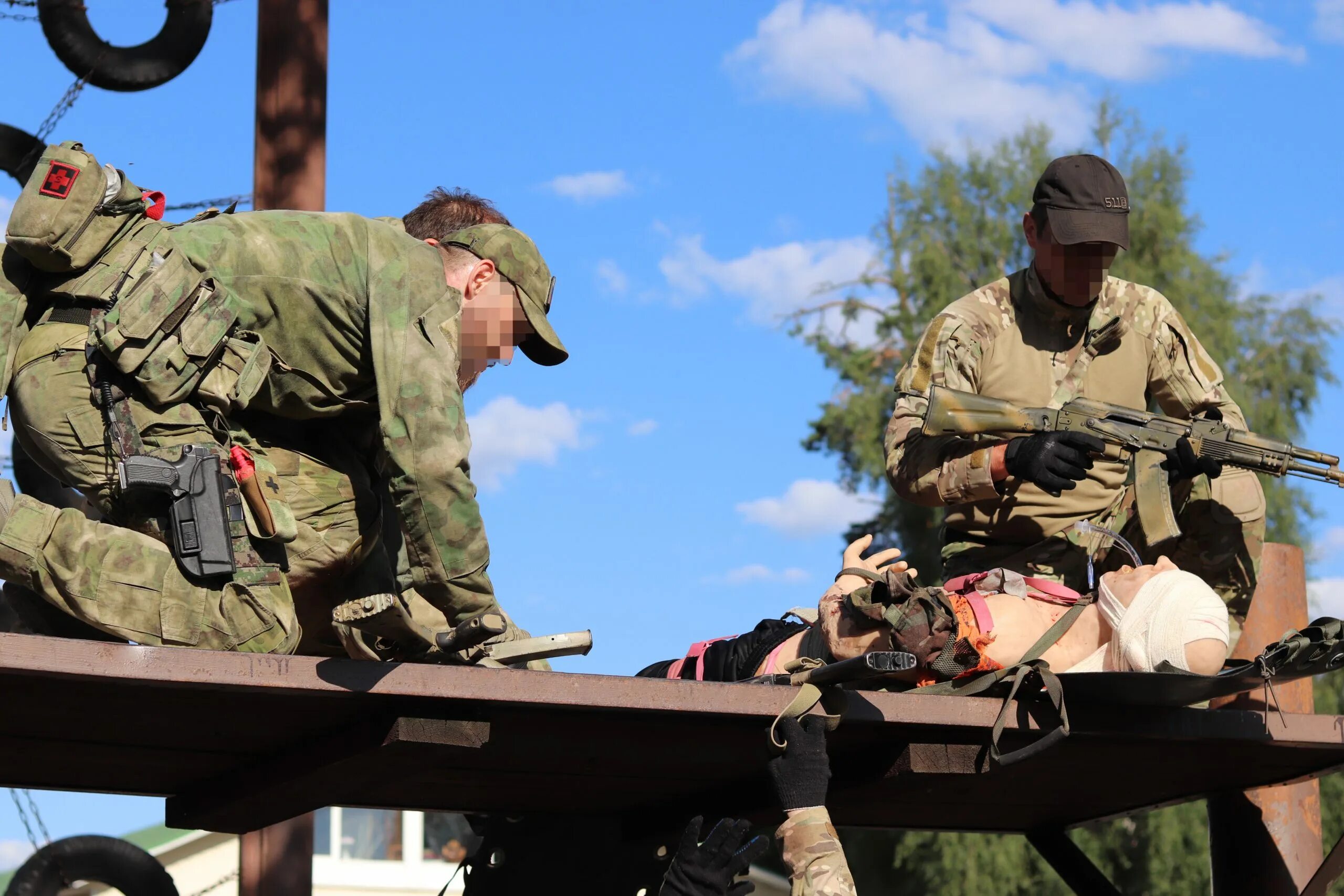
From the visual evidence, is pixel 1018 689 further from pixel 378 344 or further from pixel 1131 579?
pixel 378 344

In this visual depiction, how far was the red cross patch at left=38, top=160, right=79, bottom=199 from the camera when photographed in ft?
12.6

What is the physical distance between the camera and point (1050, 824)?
5.79 m

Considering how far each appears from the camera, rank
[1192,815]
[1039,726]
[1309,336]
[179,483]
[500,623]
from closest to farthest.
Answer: [500,623] → [179,483] → [1039,726] → [1192,815] → [1309,336]

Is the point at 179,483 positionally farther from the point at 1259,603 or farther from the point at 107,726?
the point at 1259,603

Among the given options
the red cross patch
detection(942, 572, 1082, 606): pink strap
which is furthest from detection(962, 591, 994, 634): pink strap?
the red cross patch

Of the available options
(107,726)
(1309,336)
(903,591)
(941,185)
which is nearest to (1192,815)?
(1309,336)

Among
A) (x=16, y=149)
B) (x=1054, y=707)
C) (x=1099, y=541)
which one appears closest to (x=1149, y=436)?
(x=1099, y=541)

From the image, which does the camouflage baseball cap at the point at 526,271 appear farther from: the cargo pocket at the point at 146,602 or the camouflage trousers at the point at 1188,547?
the camouflage trousers at the point at 1188,547

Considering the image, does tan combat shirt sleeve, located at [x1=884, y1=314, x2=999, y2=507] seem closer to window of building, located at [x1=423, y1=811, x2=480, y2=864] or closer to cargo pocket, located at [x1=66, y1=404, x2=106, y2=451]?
cargo pocket, located at [x1=66, y1=404, x2=106, y2=451]

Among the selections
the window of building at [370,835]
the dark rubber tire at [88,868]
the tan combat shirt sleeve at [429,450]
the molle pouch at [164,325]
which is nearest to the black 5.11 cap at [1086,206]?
the tan combat shirt sleeve at [429,450]

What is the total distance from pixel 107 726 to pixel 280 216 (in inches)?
50.5

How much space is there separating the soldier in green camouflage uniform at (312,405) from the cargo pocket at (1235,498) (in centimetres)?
220

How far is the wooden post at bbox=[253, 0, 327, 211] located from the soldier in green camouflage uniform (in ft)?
8.79

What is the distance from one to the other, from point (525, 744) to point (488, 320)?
3.43 feet
